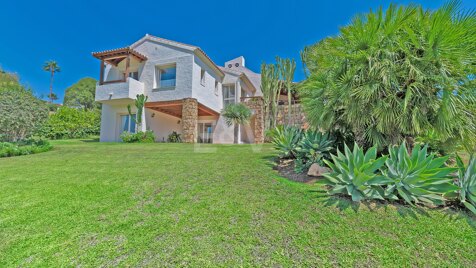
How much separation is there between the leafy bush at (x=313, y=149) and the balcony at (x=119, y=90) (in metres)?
13.3

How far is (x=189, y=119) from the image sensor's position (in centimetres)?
1498

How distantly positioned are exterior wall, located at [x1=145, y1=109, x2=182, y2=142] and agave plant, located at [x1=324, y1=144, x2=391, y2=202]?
49.9ft

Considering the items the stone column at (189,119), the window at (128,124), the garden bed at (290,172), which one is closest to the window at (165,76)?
the stone column at (189,119)

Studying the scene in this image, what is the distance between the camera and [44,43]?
28.3 m

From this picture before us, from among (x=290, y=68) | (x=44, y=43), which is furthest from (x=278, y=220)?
(x=44, y=43)

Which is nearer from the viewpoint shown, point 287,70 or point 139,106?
point 139,106

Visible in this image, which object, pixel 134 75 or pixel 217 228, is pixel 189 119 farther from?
pixel 217 228

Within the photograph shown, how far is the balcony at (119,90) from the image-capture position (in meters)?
14.6

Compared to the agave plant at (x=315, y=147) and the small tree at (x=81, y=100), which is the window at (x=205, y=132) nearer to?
the agave plant at (x=315, y=147)

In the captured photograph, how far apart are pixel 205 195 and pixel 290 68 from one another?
14921mm

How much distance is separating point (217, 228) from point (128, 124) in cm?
1622

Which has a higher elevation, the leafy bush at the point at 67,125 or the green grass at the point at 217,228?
the leafy bush at the point at 67,125

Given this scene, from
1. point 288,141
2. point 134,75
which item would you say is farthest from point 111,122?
point 288,141

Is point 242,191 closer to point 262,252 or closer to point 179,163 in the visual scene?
point 262,252
